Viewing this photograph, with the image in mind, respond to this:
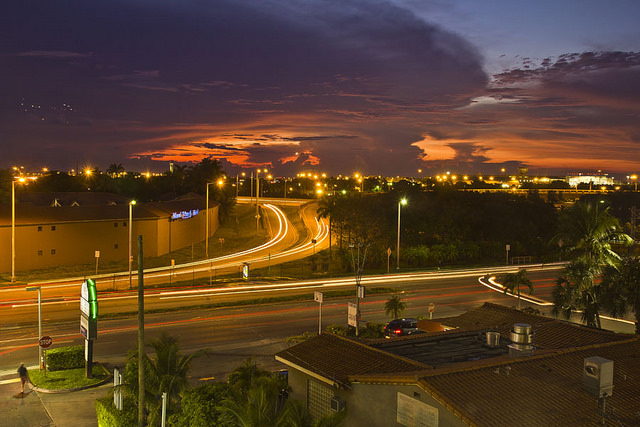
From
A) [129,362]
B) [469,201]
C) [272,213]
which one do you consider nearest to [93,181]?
[272,213]

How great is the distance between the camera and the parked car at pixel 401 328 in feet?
81.7

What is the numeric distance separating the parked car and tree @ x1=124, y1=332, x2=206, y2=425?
513 inches

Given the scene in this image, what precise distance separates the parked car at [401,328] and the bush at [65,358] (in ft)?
44.3

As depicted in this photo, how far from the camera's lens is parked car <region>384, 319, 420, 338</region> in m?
24.9

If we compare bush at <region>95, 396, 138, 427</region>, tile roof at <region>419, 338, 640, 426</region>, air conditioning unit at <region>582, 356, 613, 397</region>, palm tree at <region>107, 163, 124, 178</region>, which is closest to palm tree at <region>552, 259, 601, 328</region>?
tile roof at <region>419, 338, 640, 426</region>

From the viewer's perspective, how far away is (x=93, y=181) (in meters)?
108

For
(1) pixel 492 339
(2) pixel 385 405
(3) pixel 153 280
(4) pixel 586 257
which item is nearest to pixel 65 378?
(2) pixel 385 405

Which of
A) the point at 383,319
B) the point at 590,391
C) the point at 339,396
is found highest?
the point at 590,391

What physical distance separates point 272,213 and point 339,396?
80.2m

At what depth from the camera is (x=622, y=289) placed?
68.3 ft

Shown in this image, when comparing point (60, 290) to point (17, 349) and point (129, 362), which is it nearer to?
point (17, 349)

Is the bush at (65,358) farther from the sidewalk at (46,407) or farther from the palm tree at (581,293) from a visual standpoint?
the palm tree at (581,293)

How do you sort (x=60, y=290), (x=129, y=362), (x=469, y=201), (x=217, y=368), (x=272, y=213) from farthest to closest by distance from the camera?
(x=272, y=213)
(x=469, y=201)
(x=60, y=290)
(x=217, y=368)
(x=129, y=362)

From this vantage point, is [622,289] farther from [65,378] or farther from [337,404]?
[65,378]
